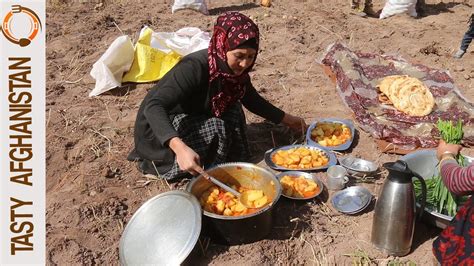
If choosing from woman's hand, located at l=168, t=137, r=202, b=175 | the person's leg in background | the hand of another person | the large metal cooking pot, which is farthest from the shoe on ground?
woman's hand, located at l=168, t=137, r=202, b=175

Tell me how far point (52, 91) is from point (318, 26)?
3.91 meters

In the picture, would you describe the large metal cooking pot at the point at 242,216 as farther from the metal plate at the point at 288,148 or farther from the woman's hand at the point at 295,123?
the woman's hand at the point at 295,123

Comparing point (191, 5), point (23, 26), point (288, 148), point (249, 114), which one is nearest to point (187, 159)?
point (288, 148)

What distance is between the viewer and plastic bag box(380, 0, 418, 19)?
22.5ft

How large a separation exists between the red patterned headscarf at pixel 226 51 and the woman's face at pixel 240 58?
0.03 m

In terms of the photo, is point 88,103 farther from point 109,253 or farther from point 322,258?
point 322,258

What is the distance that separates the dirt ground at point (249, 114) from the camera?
9.19ft

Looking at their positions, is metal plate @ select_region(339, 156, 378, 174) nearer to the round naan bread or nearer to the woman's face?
the round naan bread

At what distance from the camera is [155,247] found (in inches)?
Result: 96.3

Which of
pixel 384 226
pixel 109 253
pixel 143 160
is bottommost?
pixel 109 253

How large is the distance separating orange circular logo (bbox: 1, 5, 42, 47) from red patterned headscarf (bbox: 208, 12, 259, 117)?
8.62 feet

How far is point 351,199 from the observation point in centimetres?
321

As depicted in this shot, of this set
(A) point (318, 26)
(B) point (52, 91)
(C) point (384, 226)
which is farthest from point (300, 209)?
(A) point (318, 26)

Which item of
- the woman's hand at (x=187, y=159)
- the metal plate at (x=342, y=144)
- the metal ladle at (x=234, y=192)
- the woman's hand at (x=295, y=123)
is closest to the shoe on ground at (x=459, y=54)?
the metal plate at (x=342, y=144)
